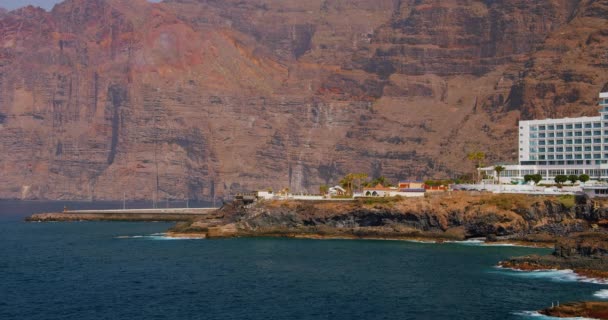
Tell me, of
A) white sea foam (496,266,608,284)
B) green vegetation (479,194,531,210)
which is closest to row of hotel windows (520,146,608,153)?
green vegetation (479,194,531,210)

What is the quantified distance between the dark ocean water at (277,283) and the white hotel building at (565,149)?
159 ft

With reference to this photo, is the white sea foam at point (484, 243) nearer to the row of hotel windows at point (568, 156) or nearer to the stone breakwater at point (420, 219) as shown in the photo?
the stone breakwater at point (420, 219)

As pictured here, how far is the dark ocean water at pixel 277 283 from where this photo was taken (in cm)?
9650

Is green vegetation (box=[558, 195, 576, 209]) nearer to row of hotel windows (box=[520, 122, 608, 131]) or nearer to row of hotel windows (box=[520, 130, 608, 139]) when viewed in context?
row of hotel windows (box=[520, 130, 608, 139])

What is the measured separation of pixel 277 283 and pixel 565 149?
99154 millimetres

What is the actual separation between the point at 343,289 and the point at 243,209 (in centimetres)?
7315

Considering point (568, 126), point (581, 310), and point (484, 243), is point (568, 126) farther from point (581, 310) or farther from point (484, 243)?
point (581, 310)

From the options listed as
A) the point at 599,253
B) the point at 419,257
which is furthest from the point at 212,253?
the point at 599,253

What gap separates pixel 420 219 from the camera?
16538cm

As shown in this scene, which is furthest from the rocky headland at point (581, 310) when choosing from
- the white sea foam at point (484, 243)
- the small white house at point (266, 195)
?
the small white house at point (266, 195)

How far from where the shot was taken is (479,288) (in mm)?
106438

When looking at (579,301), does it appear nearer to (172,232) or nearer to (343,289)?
(343,289)

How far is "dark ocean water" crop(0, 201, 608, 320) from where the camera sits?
9650cm

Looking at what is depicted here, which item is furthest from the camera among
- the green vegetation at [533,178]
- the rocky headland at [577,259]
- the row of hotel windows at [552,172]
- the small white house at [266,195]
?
the row of hotel windows at [552,172]
